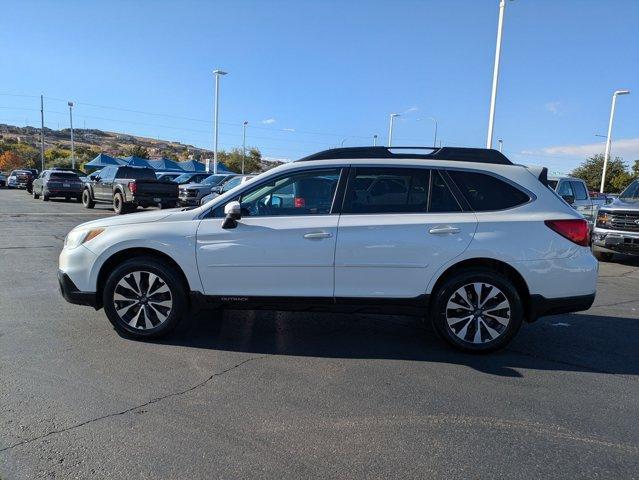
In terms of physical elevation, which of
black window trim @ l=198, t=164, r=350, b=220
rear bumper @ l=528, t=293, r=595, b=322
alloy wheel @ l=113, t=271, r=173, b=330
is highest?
black window trim @ l=198, t=164, r=350, b=220

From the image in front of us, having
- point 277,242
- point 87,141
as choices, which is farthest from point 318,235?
point 87,141

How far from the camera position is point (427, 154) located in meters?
4.94

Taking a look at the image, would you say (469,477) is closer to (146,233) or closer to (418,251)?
(418,251)

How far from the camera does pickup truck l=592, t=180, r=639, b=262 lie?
10.5 metres

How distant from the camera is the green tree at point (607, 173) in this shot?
53750 mm

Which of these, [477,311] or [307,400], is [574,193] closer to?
[477,311]

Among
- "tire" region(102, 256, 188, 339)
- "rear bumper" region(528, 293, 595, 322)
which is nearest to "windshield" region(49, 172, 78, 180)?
"tire" region(102, 256, 188, 339)

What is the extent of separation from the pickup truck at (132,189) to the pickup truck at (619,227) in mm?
14298

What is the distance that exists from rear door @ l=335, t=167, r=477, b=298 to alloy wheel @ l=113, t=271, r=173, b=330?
1.73 metres

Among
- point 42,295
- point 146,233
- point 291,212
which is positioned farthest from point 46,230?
point 291,212

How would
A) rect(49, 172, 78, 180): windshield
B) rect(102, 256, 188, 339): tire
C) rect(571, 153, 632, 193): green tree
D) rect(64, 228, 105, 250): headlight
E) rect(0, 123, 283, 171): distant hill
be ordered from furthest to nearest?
rect(0, 123, 283, 171): distant hill → rect(571, 153, 632, 193): green tree → rect(49, 172, 78, 180): windshield → rect(64, 228, 105, 250): headlight → rect(102, 256, 188, 339): tire

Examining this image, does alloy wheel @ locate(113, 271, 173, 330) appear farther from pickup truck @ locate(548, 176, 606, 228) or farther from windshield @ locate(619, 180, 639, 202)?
windshield @ locate(619, 180, 639, 202)

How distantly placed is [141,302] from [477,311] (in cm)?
324

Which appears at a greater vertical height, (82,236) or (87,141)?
(87,141)
